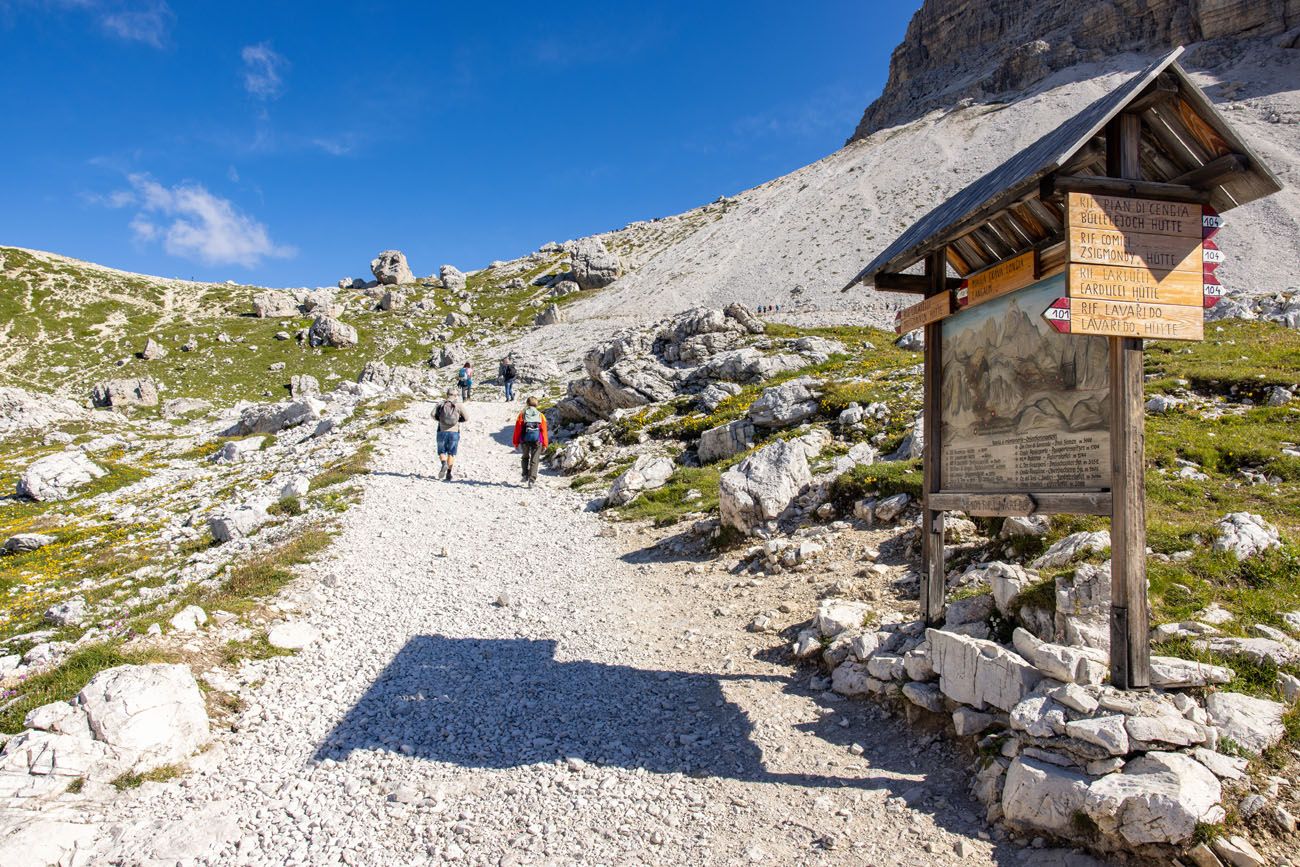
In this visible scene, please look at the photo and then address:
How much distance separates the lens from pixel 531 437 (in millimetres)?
21734

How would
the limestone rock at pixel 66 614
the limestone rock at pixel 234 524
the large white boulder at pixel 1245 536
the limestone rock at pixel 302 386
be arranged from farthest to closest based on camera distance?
the limestone rock at pixel 302 386, the limestone rock at pixel 234 524, the limestone rock at pixel 66 614, the large white boulder at pixel 1245 536

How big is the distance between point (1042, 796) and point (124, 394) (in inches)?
2376

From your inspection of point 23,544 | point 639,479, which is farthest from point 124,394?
point 639,479

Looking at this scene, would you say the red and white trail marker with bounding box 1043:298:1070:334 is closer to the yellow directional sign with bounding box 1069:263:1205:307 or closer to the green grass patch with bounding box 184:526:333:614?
the yellow directional sign with bounding box 1069:263:1205:307

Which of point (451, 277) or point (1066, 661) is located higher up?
point (451, 277)

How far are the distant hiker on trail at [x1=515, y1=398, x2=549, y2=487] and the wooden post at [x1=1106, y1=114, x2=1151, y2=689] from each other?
17.7 metres

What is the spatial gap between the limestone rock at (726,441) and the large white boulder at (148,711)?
624 inches

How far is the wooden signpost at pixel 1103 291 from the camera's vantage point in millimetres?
5660

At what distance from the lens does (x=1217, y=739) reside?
16.2 feet

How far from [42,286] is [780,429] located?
105m

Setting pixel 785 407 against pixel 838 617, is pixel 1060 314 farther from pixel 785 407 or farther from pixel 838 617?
pixel 785 407

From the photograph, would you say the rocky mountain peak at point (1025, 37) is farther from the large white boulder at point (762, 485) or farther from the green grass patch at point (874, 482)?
the large white boulder at point (762, 485)

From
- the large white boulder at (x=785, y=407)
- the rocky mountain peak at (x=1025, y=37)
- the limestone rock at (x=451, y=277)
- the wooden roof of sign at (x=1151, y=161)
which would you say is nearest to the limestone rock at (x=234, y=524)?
the large white boulder at (x=785, y=407)

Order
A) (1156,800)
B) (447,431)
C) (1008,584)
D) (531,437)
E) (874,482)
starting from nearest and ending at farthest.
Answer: (1156,800) < (1008,584) < (874,482) < (531,437) < (447,431)
